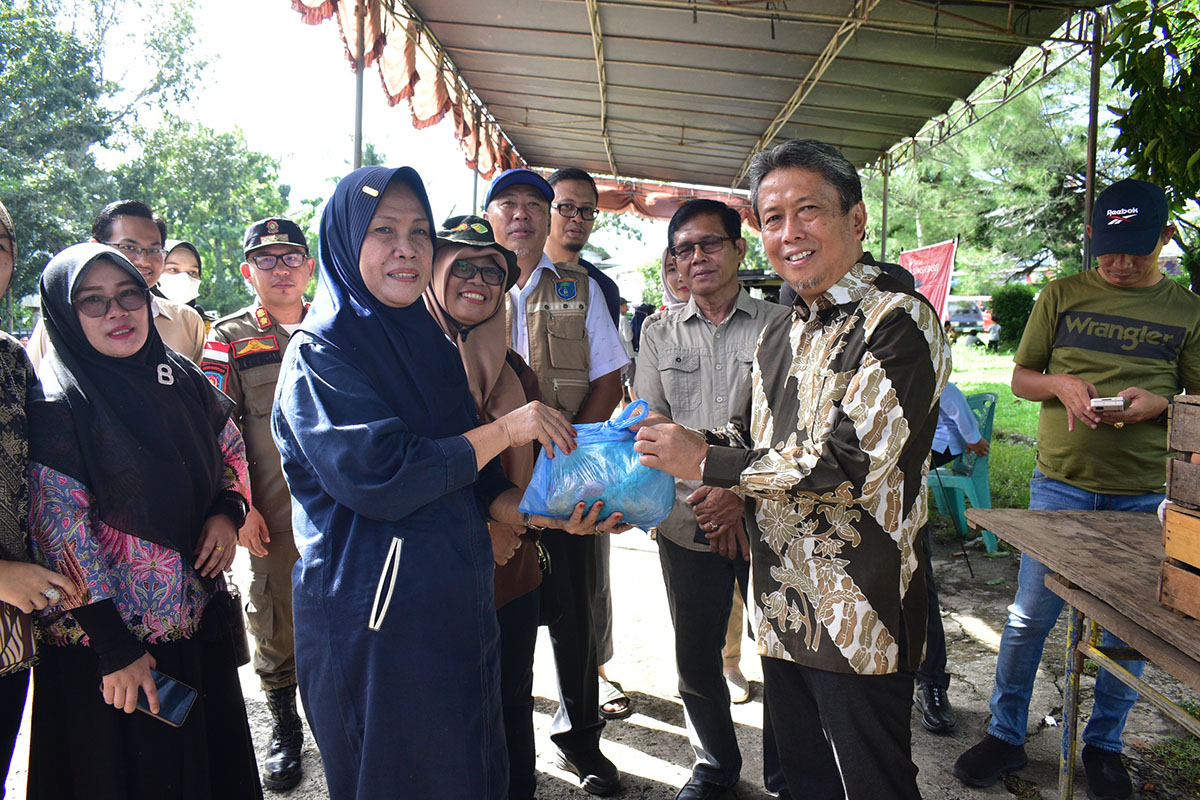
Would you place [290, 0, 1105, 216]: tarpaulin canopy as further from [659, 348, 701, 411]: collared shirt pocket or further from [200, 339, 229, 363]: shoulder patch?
[659, 348, 701, 411]: collared shirt pocket

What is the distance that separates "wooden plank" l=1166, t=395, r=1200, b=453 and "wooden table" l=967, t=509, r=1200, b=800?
1.29ft

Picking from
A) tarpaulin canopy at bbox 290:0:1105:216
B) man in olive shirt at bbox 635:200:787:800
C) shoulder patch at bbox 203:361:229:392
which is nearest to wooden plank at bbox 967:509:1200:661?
man in olive shirt at bbox 635:200:787:800

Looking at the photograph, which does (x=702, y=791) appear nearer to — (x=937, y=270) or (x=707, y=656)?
(x=707, y=656)

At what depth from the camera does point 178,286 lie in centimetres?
455

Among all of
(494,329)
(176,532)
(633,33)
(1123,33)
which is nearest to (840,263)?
(494,329)

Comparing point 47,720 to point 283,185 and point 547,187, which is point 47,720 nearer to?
point 547,187

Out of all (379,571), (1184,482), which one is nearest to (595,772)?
(379,571)

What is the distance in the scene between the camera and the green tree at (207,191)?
31609mm

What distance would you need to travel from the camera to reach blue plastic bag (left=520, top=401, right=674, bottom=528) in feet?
6.12

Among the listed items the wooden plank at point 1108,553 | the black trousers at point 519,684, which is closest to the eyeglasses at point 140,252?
the black trousers at point 519,684

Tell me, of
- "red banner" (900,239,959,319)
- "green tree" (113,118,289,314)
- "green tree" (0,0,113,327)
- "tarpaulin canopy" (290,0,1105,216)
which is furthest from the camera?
"green tree" (113,118,289,314)

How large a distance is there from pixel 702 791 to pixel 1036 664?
142 cm

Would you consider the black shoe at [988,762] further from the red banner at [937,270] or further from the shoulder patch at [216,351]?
the red banner at [937,270]

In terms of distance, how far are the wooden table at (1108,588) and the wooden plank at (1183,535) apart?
150 mm
